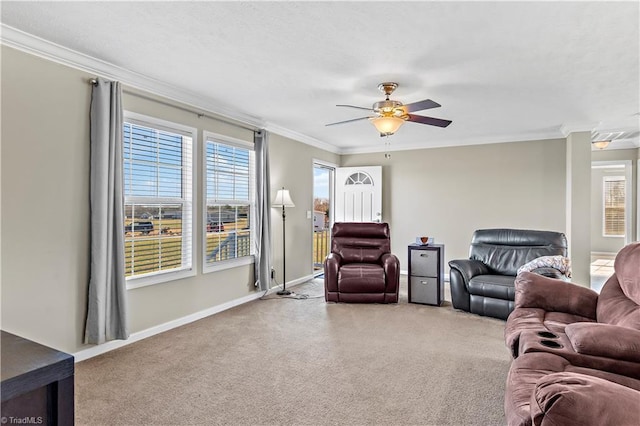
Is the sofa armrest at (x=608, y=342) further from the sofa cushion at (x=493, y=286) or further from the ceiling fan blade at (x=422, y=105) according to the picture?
the sofa cushion at (x=493, y=286)

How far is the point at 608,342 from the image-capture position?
180cm

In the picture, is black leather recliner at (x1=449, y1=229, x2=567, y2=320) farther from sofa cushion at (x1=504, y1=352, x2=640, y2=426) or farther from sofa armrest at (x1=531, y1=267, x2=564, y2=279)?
sofa cushion at (x1=504, y1=352, x2=640, y2=426)

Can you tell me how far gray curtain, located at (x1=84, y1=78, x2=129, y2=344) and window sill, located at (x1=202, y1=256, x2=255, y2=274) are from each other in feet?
3.80

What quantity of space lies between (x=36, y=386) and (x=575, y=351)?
86.4 inches

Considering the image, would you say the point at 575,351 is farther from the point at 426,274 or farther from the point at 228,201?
the point at 228,201

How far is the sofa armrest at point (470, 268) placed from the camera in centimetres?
447

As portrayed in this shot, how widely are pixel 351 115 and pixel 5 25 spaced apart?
347 cm

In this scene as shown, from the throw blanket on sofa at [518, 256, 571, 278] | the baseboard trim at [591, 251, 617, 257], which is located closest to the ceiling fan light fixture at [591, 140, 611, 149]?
the throw blanket on sofa at [518, 256, 571, 278]

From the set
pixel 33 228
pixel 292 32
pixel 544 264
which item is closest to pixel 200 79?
pixel 292 32

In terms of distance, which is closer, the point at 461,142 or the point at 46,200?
the point at 46,200

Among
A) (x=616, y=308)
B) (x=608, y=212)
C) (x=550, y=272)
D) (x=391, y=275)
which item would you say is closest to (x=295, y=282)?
(x=391, y=275)

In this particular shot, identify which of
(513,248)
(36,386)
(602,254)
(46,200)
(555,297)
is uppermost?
(46,200)

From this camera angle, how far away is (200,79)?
3564mm

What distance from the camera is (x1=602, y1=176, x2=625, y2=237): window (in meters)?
9.09
